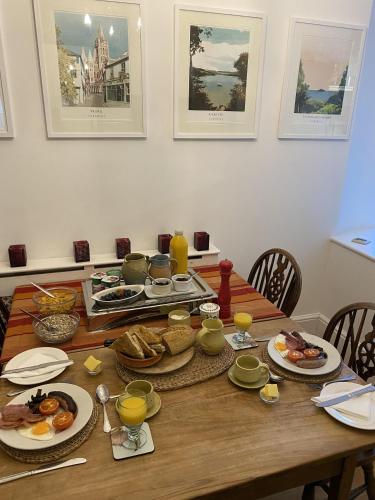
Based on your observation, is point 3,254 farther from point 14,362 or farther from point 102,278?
point 14,362

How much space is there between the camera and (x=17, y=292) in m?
1.79

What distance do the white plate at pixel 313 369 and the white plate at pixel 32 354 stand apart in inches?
28.4

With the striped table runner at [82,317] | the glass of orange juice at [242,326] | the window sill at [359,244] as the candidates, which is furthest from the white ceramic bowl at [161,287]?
the window sill at [359,244]

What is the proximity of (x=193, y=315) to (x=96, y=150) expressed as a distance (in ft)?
3.30

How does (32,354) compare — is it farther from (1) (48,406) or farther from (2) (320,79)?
(2) (320,79)

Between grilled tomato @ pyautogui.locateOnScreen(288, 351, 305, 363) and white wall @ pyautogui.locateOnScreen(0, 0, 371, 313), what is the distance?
1135mm

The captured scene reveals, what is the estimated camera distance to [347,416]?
1.05 meters

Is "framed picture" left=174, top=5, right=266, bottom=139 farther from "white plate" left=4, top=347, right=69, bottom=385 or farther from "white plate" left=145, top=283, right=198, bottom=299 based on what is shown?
"white plate" left=4, top=347, right=69, bottom=385

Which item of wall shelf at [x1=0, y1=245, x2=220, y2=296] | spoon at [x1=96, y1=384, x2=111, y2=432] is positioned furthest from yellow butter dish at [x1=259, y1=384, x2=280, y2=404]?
wall shelf at [x1=0, y1=245, x2=220, y2=296]

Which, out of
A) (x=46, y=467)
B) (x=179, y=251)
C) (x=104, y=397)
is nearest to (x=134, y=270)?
(x=179, y=251)

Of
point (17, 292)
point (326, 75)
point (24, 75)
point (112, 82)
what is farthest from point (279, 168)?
point (17, 292)

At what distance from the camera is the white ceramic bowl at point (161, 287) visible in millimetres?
1570

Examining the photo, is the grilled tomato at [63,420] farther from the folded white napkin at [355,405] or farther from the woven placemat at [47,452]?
the folded white napkin at [355,405]

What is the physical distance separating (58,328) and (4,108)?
3.57ft
